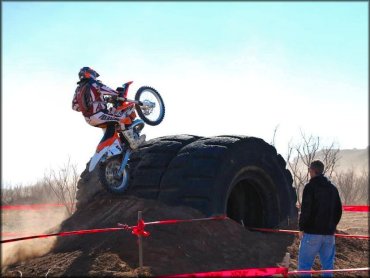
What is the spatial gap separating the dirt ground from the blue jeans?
0.43 m

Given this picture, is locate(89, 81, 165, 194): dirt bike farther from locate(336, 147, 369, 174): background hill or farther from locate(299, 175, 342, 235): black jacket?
locate(336, 147, 369, 174): background hill

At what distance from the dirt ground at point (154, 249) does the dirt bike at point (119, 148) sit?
350mm

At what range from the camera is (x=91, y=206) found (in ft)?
24.0

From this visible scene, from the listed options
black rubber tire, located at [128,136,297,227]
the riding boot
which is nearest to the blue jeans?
black rubber tire, located at [128,136,297,227]

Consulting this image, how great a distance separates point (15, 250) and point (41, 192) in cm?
1530

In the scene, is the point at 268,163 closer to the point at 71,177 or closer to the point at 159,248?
the point at 159,248

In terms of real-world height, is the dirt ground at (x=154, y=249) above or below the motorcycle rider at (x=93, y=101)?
below

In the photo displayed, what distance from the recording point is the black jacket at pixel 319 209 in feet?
18.4

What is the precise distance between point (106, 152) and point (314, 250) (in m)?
3.62

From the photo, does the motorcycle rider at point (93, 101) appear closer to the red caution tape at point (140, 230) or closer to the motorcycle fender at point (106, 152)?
the motorcycle fender at point (106, 152)

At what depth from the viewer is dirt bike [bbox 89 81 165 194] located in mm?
7180

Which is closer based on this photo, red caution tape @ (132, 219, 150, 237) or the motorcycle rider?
red caution tape @ (132, 219, 150, 237)

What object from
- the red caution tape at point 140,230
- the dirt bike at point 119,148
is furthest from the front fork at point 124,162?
the red caution tape at point 140,230

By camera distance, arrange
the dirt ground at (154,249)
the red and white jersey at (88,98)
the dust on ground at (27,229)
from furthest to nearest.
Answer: the red and white jersey at (88,98), the dust on ground at (27,229), the dirt ground at (154,249)
